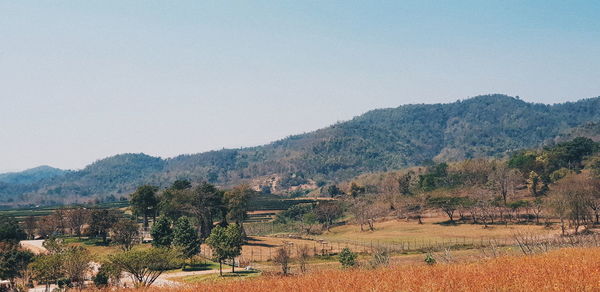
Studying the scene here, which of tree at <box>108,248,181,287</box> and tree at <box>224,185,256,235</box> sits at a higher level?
tree at <box>224,185,256,235</box>

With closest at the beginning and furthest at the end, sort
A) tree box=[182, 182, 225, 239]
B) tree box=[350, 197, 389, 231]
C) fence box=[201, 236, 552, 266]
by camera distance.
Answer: fence box=[201, 236, 552, 266] < tree box=[182, 182, 225, 239] < tree box=[350, 197, 389, 231]

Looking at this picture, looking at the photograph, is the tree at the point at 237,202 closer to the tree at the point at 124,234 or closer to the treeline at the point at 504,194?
the tree at the point at 124,234

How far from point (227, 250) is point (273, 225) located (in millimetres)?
66683

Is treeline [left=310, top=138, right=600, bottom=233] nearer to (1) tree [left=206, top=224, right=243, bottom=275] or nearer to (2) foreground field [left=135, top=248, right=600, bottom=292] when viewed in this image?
(1) tree [left=206, top=224, right=243, bottom=275]

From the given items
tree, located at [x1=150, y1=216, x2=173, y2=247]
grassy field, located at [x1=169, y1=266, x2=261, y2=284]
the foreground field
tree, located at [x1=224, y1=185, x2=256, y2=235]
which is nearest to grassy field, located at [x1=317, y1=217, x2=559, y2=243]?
tree, located at [x1=224, y1=185, x2=256, y2=235]

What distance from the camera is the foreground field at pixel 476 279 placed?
1277cm

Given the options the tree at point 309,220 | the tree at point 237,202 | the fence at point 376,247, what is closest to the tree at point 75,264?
the fence at point 376,247

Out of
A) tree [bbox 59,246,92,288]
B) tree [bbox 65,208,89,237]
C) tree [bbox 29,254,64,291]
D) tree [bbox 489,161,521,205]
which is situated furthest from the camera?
tree [bbox 489,161,521,205]

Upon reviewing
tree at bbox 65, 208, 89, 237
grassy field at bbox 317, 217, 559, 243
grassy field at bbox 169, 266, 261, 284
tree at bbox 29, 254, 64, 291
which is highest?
tree at bbox 65, 208, 89, 237

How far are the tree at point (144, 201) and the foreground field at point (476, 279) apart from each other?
88277 mm

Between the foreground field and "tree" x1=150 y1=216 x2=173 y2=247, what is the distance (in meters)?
59.2

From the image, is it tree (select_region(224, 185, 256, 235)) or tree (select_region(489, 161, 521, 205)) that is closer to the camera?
tree (select_region(224, 185, 256, 235))

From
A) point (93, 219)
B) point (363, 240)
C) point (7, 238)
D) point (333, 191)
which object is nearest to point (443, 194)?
point (363, 240)

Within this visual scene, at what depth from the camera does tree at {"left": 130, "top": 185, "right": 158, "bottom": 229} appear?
10050 cm
